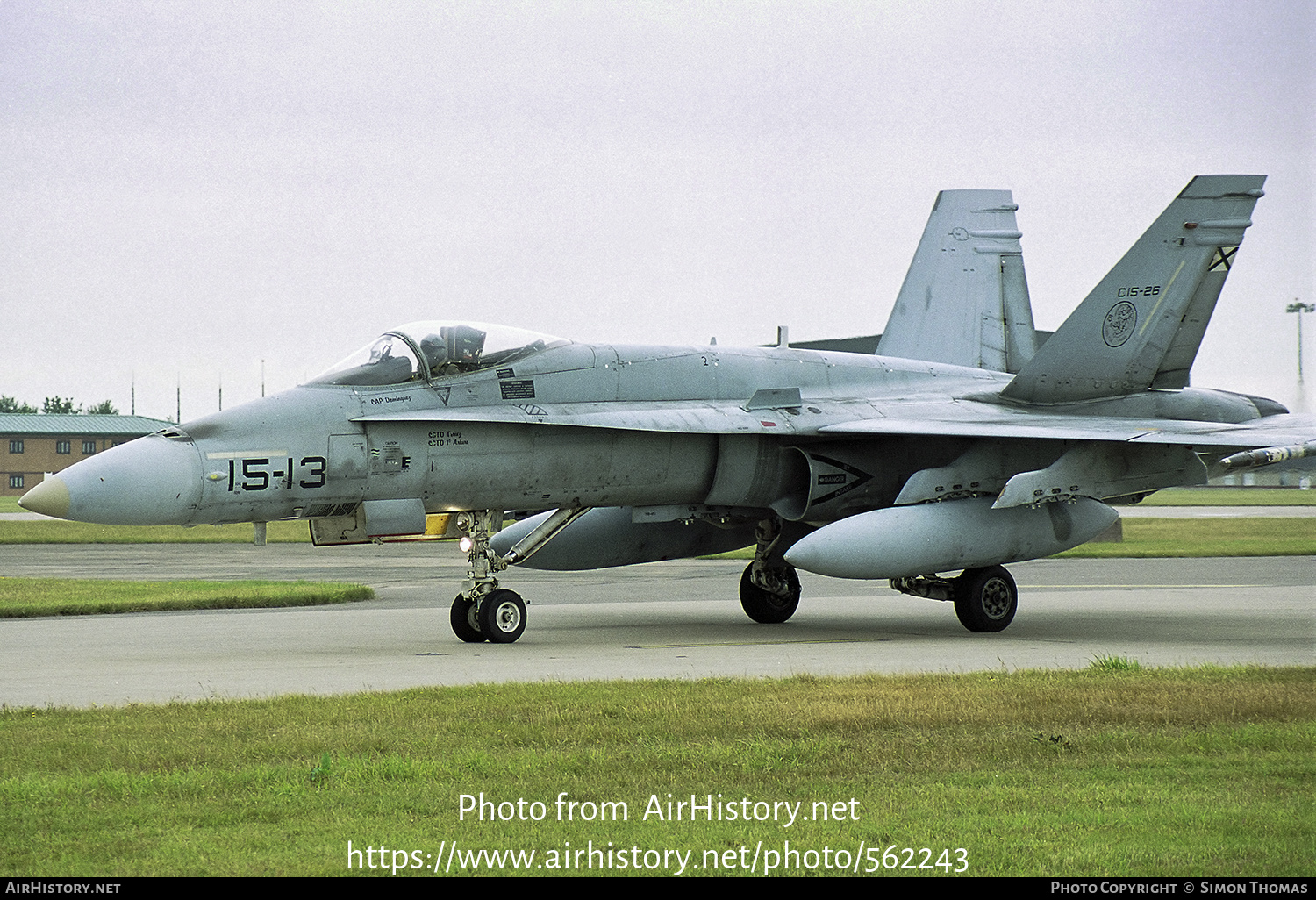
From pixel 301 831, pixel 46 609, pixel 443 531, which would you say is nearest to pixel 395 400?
pixel 443 531

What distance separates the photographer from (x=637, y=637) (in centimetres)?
1423

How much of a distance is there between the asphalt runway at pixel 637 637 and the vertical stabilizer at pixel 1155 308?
9.10ft

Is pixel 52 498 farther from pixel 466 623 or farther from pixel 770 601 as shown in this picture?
pixel 770 601

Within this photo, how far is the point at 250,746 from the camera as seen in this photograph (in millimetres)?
7035

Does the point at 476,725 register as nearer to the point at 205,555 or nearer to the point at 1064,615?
the point at 1064,615

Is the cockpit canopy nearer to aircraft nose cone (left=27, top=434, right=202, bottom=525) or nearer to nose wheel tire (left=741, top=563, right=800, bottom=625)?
aircraft nose cone (left=27, top=434, right=202, bottom=525)

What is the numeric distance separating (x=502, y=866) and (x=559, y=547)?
11.0 metres

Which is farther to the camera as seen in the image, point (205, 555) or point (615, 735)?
point (205, 555)

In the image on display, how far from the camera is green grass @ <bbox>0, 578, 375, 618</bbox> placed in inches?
666

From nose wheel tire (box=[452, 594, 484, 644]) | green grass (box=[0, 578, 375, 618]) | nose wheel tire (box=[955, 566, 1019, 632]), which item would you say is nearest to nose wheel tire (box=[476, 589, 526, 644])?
nose wheel tire (box=[452, 594, 484, 644])

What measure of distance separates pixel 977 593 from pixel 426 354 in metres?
6.31

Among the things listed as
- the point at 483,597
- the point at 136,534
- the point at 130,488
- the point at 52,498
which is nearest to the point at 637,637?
the point at 483,597

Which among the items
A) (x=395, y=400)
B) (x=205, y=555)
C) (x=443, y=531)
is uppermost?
(x=395, y=400)

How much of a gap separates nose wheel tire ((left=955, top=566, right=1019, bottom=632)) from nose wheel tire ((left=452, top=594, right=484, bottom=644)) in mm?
5167
